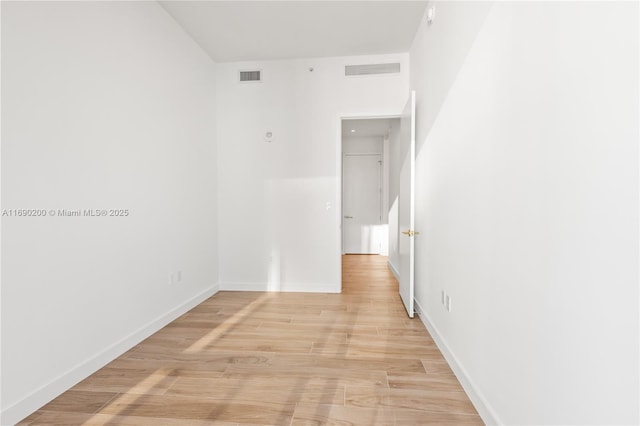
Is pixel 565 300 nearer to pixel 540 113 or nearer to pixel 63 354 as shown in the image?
pixel 540 113

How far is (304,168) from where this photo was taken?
3.81 meters

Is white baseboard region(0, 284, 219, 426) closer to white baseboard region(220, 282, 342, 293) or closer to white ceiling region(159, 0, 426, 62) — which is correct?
white baseboard region(220, 282, 342, 293)

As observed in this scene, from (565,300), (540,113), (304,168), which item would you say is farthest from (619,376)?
(304,168)

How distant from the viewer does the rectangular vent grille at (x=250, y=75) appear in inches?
150

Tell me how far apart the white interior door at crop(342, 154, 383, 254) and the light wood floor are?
391cm

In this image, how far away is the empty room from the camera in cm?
92

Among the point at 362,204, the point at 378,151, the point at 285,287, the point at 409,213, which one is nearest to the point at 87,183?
the point at 285,287

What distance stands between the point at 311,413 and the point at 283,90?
3.49 m

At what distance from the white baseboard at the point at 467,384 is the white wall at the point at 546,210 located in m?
0.01

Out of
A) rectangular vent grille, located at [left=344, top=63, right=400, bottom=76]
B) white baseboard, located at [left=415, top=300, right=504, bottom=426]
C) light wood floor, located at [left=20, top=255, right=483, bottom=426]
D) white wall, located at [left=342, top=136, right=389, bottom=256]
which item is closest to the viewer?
white baseboard, located at [left=415, top=300, right=504, bottom=426]

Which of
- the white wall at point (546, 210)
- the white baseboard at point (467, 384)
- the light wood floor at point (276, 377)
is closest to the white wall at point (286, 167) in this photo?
the light wood floor at point (276, 377)

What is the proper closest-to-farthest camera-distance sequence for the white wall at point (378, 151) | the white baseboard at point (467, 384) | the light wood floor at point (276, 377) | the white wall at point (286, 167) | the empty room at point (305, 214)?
1. the empty room at point (305, 214)
2. the white baseboard at point (467, 384)
3. the light wood floor at point (276, 377)
4. the white wall at point (286, 167)
5. the white wall at point (378, 151)

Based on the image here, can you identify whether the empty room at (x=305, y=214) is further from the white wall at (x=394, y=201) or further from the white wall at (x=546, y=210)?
the white wall at (x=394, y=201)

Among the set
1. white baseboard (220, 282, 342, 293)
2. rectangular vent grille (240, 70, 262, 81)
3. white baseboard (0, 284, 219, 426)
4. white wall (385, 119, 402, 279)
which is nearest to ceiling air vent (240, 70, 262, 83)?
rectangular vent grille (240, 70, 262, 81)
